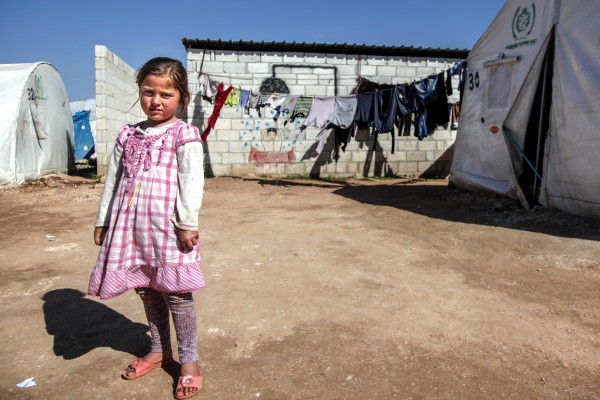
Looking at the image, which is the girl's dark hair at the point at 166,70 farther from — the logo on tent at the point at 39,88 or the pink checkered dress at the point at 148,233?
the logo on tent at the point at 39,88

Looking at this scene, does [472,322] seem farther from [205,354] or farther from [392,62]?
[392,62]

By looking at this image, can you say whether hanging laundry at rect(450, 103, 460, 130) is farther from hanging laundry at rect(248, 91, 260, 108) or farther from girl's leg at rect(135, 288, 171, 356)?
girl's leg at rect(135, 288, 171, 356)

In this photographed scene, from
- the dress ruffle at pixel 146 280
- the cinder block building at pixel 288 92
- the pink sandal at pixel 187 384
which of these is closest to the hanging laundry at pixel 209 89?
the cinder block building at pixel 288 92

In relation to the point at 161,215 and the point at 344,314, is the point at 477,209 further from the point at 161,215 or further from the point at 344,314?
the point at 161,215

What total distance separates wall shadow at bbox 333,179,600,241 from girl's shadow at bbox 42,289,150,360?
419 cm

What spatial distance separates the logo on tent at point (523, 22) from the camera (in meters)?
5.87

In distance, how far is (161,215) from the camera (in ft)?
5.93

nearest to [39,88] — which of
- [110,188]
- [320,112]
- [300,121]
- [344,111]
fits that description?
[300,121]

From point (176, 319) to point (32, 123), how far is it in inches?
400

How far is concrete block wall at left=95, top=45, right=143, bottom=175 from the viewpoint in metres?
10.2

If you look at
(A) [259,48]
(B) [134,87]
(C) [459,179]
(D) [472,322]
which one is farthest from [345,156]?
(D) [472,322]

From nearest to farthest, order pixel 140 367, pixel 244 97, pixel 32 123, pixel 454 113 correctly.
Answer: pixel 140 367 → pixel 244 97 → pixel 32 123 → pixel 454 113

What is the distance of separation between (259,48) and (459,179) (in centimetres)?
577

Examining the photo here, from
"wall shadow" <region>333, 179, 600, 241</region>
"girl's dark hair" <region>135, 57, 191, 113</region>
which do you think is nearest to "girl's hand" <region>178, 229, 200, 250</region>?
"girl's dark hair" <region>135, 57, 191, 113</region>
